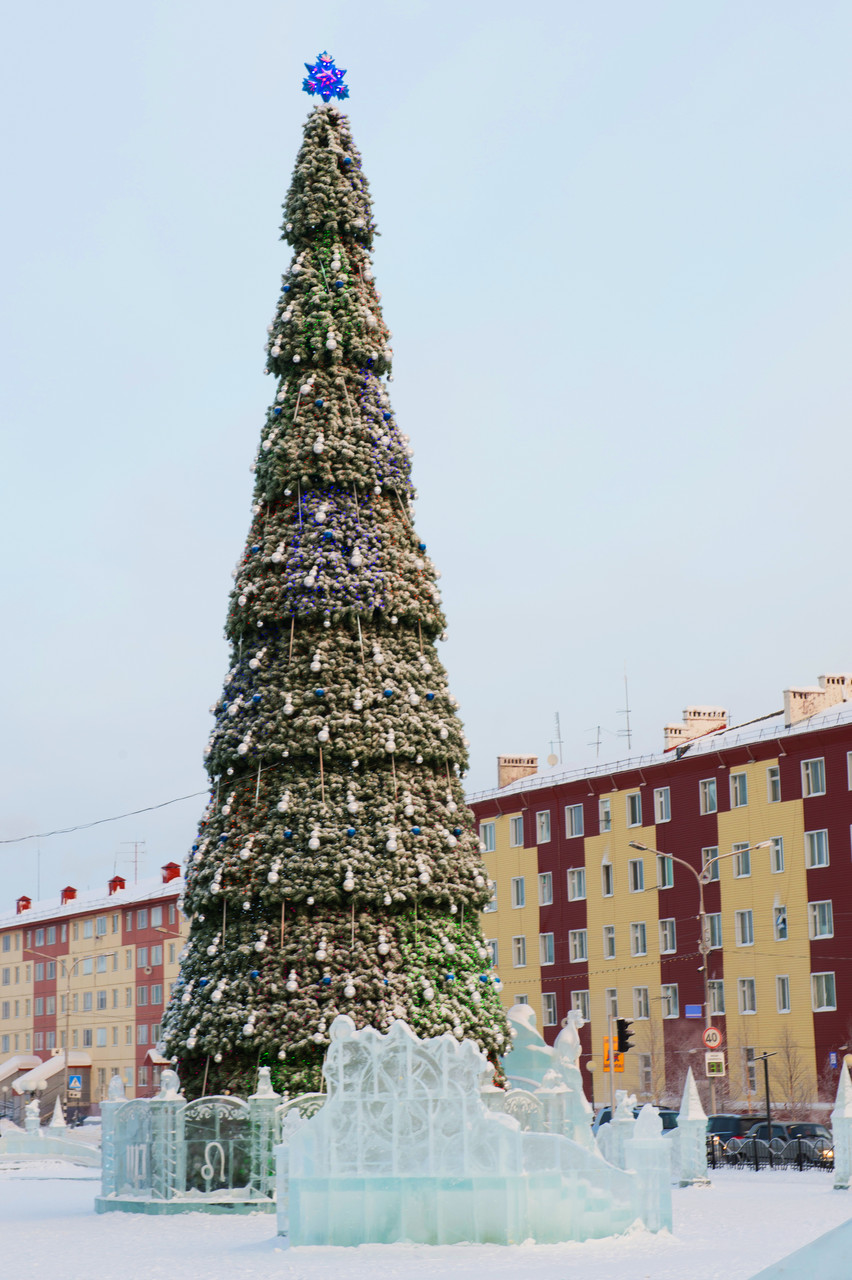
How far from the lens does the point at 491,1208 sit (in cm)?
1622

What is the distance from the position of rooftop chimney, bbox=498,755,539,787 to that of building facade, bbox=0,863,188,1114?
77.2 ft

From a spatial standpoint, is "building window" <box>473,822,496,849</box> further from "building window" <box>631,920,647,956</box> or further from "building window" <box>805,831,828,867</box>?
"building window" <box>805,831,828,867</box>

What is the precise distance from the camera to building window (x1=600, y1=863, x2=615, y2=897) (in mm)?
63656

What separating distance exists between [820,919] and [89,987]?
56.1 meters

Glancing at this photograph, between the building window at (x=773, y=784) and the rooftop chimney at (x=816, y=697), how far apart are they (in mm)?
1734

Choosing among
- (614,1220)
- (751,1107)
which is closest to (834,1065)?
(751,1107)

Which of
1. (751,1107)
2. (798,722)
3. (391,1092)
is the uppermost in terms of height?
(798,722)

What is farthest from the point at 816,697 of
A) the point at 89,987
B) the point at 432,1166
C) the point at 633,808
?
the point at 89,987

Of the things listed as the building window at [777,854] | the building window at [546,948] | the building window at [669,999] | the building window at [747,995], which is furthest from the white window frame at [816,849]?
the building window at [546,948]

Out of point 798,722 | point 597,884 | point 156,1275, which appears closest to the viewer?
point 156,1275

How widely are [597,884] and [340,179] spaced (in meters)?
44.2

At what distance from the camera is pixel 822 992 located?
5450 centimetres

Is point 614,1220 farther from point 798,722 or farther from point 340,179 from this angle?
point 798,722

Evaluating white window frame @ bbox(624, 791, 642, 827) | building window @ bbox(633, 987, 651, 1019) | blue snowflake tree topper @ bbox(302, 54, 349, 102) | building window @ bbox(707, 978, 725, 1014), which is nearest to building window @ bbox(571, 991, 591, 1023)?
building window @ bbox(633, 987, 651, 1019)
